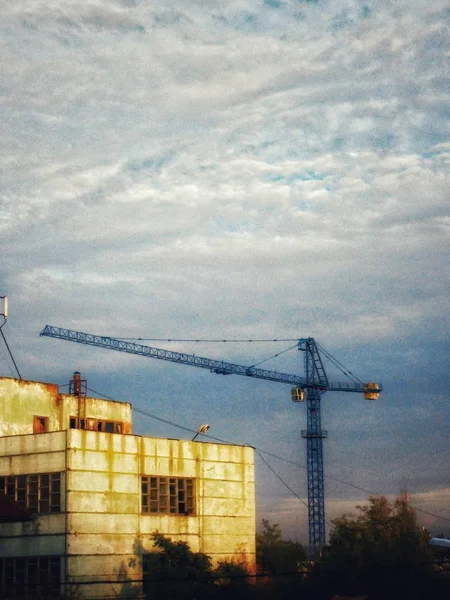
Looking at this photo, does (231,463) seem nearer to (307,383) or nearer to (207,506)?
(207,506)

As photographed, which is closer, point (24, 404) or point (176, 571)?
point (176, 571)

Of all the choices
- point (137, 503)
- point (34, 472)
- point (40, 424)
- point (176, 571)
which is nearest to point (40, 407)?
point (40, 424)

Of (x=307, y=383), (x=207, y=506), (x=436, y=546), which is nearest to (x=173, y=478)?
(x=207, y=506)

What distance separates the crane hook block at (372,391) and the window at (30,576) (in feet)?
384

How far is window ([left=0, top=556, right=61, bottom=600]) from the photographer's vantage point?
170ft

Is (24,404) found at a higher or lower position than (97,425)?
higher

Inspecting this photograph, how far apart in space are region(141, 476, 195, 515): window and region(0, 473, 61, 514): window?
6404mm

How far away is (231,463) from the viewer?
6456cm

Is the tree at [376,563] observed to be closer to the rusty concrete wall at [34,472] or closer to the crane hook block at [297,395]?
the rusty concrete wall at [34,472]

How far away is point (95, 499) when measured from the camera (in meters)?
54.7

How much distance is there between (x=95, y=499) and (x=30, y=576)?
5.80 meters

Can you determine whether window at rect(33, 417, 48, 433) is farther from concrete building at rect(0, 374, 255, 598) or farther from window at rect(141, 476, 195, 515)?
window at rect(141, 476, 195, 515)

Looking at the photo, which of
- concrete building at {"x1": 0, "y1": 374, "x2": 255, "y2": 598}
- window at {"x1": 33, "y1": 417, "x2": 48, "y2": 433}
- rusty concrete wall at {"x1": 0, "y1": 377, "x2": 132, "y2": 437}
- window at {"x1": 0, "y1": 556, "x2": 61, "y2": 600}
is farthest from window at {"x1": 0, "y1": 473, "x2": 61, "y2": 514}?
window at {"x1": 33, "y1": 417, "x2": 48, "y2": 433}

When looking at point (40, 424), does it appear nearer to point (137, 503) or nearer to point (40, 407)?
point (40, 407)
